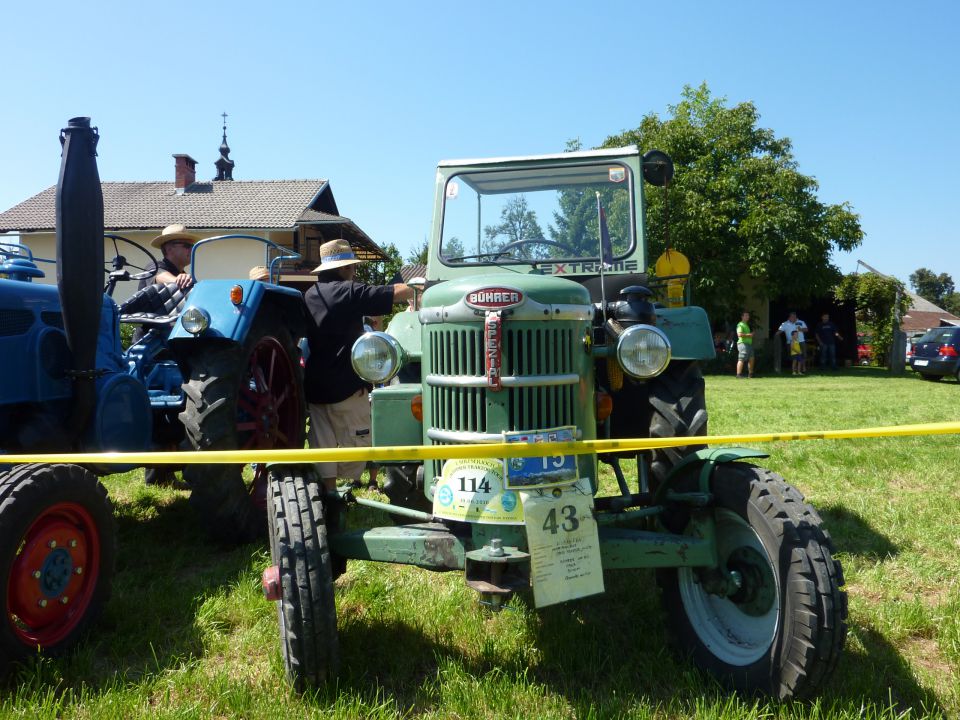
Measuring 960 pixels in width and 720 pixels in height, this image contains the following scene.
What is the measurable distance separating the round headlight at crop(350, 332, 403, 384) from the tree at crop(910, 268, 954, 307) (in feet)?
377

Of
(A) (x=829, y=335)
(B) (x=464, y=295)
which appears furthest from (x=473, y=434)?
(A) (x=829, y=335)

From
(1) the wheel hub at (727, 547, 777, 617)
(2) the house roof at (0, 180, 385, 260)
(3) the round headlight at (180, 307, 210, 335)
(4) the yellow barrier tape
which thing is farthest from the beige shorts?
(2) the house roof at (0, 180, 385, 260)

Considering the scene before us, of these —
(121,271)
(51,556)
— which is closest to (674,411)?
(51,556)

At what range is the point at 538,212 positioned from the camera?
12.7 feet

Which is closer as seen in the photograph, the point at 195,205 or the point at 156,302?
the point at 156,302

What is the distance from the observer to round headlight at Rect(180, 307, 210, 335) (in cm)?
370

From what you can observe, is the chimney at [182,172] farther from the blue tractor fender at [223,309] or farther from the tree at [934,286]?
the tree at [934,286]

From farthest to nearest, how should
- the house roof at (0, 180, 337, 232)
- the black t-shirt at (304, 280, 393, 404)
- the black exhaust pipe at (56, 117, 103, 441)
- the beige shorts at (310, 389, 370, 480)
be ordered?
the house roof at (0, 180, 337, 232) → the beige shorts at (310, 389, 370, 480) → the black t-shirt at (304, 280, 393, 404) → the black exhaust pipe at (56, 117, 103, 441)

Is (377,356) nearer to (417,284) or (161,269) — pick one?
(417,284)

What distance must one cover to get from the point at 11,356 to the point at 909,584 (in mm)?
4211

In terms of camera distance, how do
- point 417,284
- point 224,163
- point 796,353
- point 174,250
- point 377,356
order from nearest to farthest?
point 377,356 < point 417,284 < point 174,250 < point 796,353 < point 224,163

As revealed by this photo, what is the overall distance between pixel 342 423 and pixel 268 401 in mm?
515

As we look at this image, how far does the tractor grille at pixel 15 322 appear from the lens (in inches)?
132

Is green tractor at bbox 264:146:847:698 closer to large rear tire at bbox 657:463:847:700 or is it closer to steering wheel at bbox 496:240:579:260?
large rear tire at bbox 657:463:847:700
